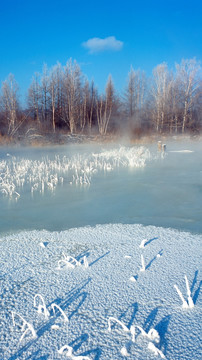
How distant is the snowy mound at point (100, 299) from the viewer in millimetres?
1722

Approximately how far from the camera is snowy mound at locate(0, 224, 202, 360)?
67.8 inches

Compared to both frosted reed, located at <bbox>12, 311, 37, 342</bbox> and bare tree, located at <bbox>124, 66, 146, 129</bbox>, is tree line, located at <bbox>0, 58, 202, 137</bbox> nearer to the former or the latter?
bare tree, located at <bbox>124, 66, 146, 129</bbox>

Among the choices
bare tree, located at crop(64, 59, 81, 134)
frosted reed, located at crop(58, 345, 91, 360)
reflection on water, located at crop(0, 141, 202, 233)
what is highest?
bare tree, located at crop(64, 59, 81, 134)

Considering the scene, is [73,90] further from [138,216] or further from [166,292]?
[166,292]

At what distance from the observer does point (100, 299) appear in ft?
7.19

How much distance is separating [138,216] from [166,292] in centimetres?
229

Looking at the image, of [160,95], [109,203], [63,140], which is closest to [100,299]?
[109,203]

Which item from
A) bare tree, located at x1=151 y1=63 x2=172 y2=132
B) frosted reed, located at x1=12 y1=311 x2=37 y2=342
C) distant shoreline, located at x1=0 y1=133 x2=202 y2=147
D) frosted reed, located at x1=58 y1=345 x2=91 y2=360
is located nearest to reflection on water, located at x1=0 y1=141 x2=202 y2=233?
frosted reed, located at x1=12 y1=311 x2=37 y2=342

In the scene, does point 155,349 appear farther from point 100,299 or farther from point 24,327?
point 24,327

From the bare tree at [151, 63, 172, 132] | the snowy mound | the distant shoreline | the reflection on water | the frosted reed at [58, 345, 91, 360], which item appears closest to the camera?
the frosted reed at [58, 345, 91, 360]

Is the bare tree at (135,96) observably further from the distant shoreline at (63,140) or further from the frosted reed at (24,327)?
the frosted reed at (24,327)

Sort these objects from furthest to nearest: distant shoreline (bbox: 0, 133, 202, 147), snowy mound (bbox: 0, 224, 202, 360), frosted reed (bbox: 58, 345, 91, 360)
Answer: distant shoreline (bbox: 0, 133, 202, 147) → snowy mound (bbox: 0, 224, 202, 360) → frosted reed (bbox: 58, 345, 91, 360)

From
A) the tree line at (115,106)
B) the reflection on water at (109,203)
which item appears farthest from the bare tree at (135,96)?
the reflection on water at (109,203)

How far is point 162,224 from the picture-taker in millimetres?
4102
